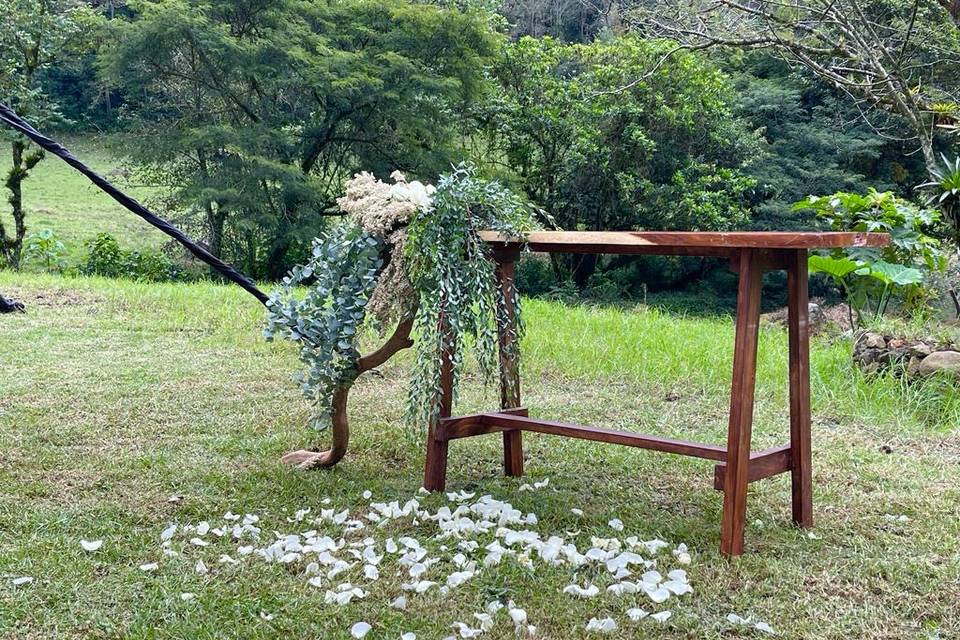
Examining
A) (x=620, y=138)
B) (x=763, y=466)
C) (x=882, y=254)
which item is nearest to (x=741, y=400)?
(x=763, y=466)

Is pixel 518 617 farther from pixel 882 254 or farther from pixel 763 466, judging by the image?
pixel 882 254

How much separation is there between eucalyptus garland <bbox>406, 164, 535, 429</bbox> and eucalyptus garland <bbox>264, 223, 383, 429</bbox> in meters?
0.22

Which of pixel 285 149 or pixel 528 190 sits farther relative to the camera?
pixel 528 190

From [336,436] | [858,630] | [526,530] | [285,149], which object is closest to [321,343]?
[336,436]

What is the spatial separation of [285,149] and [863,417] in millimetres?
10513

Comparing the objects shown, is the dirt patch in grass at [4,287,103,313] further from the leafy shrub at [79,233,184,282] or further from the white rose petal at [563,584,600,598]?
the white rose petal at [563,584,600,598]

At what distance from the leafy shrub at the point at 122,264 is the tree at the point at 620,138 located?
5.63 meters

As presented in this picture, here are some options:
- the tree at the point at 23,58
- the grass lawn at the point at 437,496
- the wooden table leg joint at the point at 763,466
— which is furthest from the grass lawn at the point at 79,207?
the wooden table leg joint at the point at 763,466

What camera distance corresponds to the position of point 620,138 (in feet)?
46.5

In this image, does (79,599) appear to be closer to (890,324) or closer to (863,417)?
(863,417)

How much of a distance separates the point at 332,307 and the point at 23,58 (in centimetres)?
1229

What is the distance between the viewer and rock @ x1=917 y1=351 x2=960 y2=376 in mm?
4691

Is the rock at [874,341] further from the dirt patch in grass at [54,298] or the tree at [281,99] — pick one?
the tree at [281,99]

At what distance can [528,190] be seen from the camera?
15.2m
